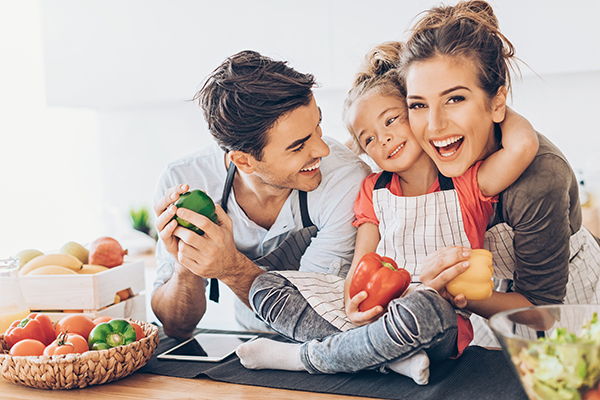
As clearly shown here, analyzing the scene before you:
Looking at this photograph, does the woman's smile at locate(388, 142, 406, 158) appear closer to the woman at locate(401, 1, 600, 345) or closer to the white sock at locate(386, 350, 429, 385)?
the woman at locate(401, 1, 600, 345)

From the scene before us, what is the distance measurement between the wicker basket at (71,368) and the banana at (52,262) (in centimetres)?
39

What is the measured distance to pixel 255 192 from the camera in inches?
63.8

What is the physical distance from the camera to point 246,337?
1.31 m

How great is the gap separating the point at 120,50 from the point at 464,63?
2.36 metres

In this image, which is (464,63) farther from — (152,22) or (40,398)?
(152,22)

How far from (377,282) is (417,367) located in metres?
0.18

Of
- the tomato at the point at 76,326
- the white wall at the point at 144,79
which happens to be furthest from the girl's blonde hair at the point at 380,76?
the white wall at the point at 144,79

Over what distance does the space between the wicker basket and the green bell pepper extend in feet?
0.91

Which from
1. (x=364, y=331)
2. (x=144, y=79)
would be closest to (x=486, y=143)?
(x=364, y=331)

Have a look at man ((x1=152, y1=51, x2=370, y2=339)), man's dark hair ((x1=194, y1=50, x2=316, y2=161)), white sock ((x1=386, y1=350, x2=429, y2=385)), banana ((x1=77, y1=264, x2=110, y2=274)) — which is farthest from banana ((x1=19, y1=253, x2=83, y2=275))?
white sock ((x1=386, y1=350, x2=429, y2=385))

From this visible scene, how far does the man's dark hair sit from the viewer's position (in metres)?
1.35

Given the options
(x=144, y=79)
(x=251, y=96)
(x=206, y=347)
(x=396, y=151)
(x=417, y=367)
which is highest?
(x=144, y=79)

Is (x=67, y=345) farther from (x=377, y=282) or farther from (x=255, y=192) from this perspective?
(x=255, y=192)

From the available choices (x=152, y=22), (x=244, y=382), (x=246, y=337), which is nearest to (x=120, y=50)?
(x=152, y=22)
